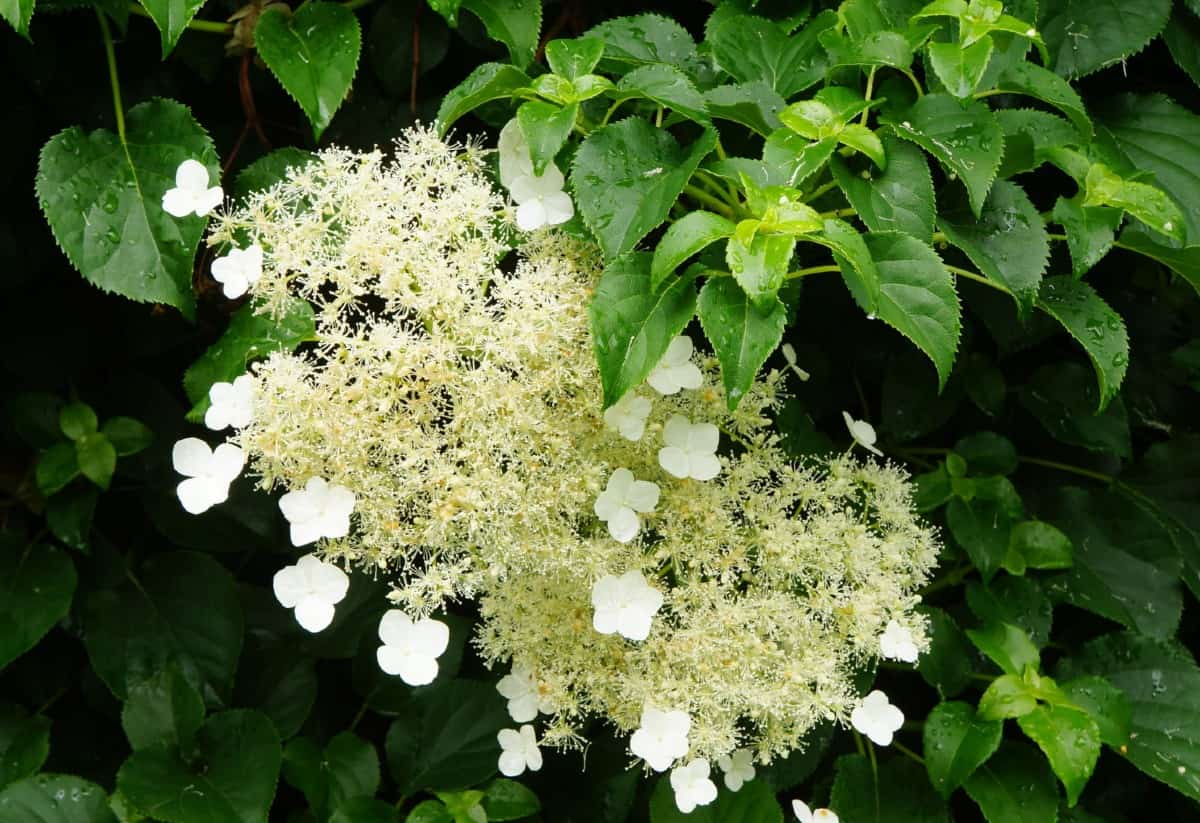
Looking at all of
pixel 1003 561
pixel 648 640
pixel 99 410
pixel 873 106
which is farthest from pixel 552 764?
pixel 873 106

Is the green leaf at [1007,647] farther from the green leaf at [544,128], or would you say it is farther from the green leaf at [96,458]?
the green leaf at [96,458]

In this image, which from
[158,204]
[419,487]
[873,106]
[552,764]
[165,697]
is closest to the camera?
[419,487]

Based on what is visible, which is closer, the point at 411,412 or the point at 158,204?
the point at 411,412

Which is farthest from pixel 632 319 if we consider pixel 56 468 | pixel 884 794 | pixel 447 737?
pixel 56 468

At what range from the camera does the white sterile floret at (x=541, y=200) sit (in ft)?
3.51

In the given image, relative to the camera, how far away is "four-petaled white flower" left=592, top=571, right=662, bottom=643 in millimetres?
1061

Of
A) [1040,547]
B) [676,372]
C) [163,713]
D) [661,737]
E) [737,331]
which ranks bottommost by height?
[163,713]

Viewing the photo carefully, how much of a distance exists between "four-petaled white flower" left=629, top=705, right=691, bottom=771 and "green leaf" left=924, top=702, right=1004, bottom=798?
467 mm

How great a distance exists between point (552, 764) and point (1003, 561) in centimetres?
74

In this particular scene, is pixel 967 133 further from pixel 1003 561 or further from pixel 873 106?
pixel 1003 561

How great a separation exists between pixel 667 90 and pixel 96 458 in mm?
997

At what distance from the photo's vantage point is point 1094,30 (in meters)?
1.37

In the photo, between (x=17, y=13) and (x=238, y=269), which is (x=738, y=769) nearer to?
(x=238, y=269)

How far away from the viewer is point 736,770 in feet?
4.14
